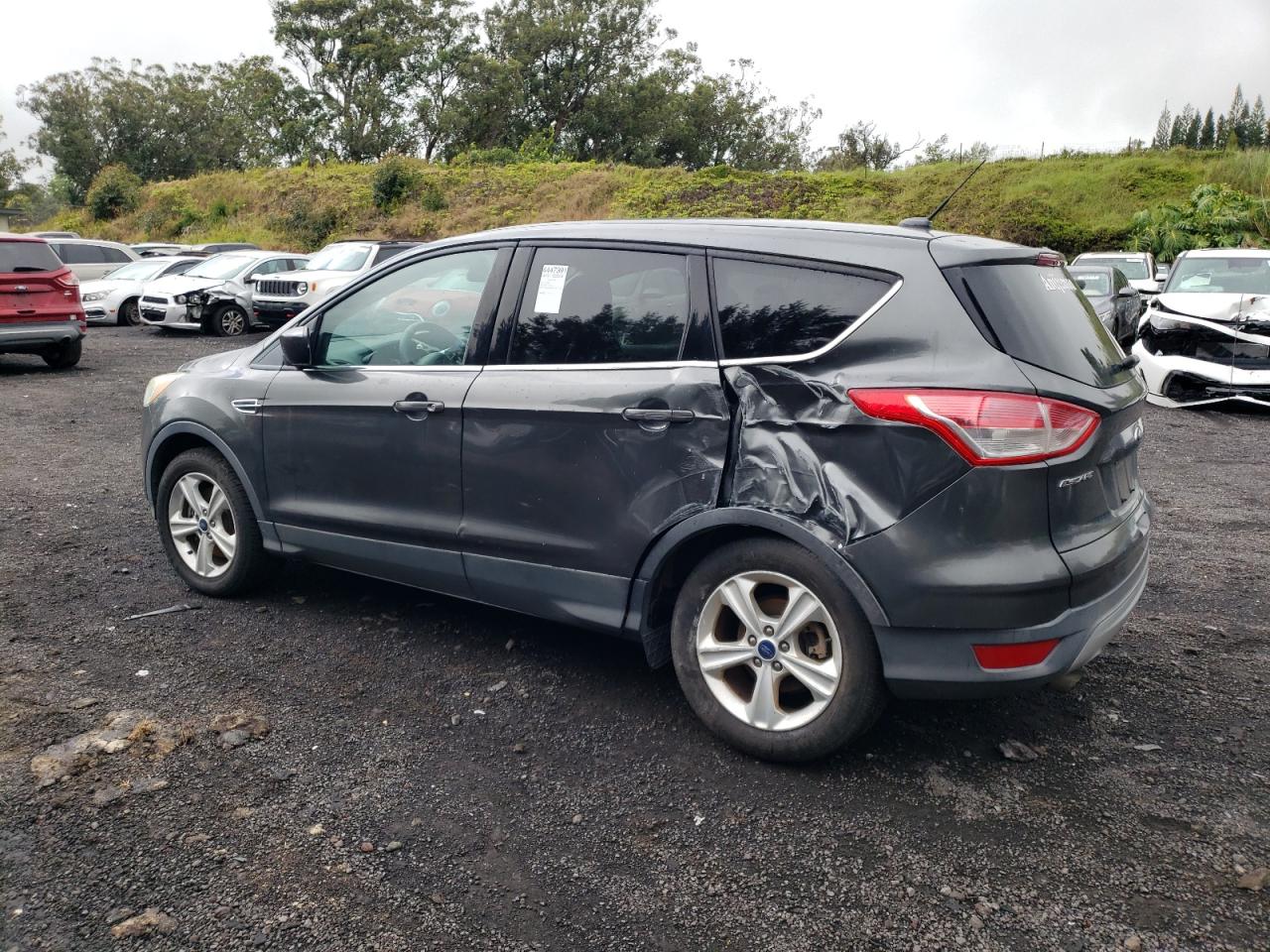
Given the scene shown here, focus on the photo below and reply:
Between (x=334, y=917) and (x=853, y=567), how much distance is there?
1716mm

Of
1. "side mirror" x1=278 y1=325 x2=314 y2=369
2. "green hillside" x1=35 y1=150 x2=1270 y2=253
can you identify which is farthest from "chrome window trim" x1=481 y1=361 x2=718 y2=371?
"green hillside" x1=35 y1=150 x2=1270 y2=253

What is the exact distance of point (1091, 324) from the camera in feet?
11.8

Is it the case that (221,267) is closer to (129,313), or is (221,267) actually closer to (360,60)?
(129,313)

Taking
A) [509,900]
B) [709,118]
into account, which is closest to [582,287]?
[509,900]

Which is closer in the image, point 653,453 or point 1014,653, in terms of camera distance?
point 1014,653

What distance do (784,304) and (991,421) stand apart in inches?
30.7

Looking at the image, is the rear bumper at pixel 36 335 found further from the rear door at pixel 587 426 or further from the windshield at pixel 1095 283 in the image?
the windshield at pixel 1095 283

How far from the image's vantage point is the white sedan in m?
21.8

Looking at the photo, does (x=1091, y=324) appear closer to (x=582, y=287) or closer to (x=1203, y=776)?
(x=1203, y=776)

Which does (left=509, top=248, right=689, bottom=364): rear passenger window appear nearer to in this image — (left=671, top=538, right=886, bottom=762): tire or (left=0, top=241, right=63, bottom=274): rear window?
(left=671, top=538, right=886, bottom=762): tire

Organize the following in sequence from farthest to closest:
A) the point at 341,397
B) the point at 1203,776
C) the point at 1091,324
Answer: the point at 341,397, the point at 1091,324, the point at 1203,776

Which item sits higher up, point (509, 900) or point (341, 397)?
point (341, 397)

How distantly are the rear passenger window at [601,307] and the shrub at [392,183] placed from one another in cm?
3625

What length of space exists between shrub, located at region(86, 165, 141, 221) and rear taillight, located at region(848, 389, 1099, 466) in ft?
168
